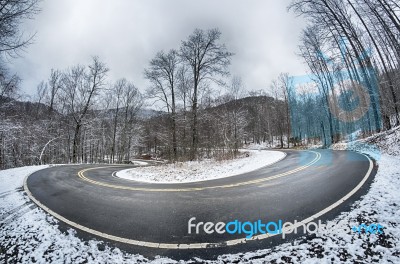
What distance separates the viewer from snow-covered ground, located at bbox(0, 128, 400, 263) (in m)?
3.06

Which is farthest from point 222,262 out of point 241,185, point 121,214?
point 241,185

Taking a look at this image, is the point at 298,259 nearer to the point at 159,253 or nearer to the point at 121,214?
the point at 159,253

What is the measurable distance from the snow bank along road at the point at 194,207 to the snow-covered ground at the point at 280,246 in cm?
21

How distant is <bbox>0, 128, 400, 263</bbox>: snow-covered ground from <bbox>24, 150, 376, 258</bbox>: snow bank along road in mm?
215

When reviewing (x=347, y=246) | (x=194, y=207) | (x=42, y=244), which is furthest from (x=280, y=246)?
(x=42, y=244)

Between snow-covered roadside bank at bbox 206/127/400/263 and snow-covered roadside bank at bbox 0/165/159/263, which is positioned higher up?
snow-covered roadside bank at bbox 206/127/400/263

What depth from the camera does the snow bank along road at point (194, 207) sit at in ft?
12.1

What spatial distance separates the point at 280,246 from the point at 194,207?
2620mm

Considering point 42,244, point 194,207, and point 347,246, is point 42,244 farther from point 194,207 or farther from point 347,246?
point 347,246

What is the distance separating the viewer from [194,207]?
5.43 meters

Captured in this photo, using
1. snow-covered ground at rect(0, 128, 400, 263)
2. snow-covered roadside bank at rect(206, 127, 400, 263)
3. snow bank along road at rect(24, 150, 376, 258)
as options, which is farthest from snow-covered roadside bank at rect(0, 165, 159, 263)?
snow-covered roadside bank at rect(206, 127, 400, 263)

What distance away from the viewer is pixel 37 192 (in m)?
8.02

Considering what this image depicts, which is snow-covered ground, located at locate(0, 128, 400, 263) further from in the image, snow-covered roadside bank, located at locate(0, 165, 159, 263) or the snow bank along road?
the snow bank along road

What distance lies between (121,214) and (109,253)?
1.75 m
